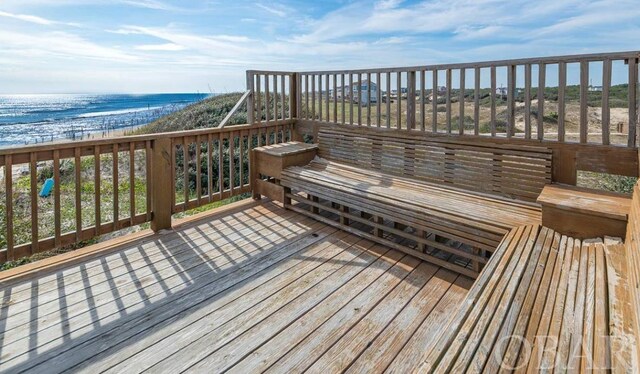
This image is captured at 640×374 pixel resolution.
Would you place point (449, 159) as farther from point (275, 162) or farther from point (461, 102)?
point (275, 162)

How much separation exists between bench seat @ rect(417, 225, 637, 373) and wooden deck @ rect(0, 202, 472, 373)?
484 mm

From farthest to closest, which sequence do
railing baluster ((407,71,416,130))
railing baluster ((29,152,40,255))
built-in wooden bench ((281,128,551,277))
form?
railing baluster ((407,71,416,130)), railing baluster ((29,152,40,255)), built-in wooden bench ((281,128,551,277))

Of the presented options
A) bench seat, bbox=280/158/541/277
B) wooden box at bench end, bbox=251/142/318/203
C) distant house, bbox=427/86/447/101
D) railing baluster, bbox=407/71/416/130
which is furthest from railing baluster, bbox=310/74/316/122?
distant house, bbox=427/86/447/101

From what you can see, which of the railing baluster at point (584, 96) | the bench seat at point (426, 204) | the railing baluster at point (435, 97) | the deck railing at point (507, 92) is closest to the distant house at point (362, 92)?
the deck railing at point (507, 92)

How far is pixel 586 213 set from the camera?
2043 mm

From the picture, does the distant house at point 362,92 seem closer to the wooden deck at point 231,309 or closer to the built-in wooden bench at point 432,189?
the built-in wooden bench at point 432,189

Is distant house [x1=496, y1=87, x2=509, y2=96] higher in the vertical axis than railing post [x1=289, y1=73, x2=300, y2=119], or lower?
lower

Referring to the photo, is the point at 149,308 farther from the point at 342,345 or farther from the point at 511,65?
the point at 511,65

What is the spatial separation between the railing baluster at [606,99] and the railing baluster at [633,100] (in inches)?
4.6

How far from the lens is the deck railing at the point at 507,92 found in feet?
8.05

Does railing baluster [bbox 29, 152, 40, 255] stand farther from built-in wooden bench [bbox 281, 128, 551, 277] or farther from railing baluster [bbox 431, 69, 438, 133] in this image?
railing baluster [bbox 431, 69, 438, 133]

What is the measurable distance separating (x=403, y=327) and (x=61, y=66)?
21.3 m

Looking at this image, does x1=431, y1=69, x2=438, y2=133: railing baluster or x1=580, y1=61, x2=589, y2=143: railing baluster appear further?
x1=431, y1=69, x2=438, y2=133: railing baluster

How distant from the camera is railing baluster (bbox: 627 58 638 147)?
7.68 ft
